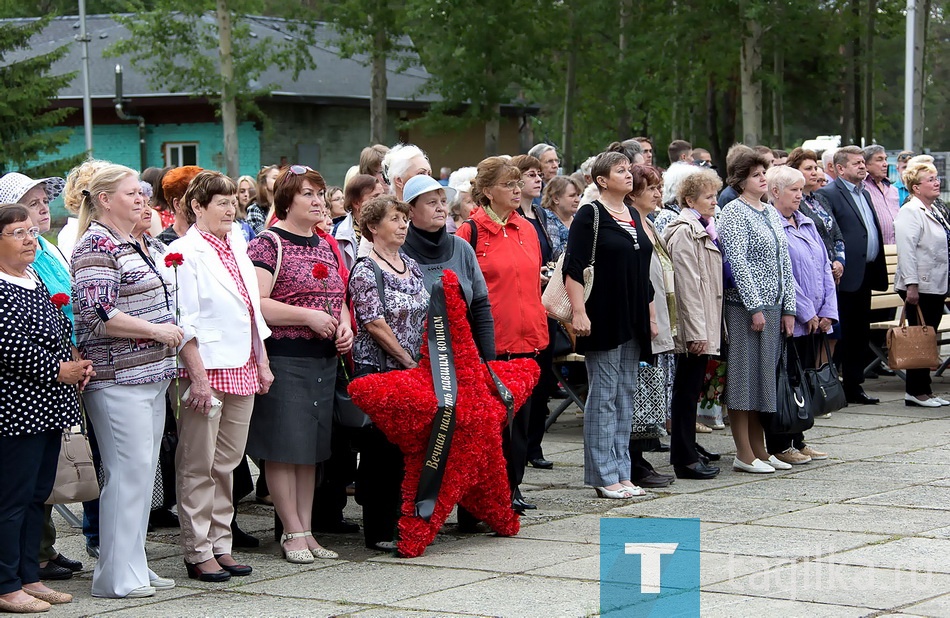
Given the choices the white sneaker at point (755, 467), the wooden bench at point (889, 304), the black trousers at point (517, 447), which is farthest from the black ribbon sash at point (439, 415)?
the wooden bench at point (889, 304)

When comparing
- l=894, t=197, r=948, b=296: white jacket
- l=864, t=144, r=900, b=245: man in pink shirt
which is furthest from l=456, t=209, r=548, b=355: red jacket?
l=864, t=144, r=900, b=245: man in pink shirt

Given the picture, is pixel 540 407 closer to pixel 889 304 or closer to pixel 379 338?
pixel 379 338

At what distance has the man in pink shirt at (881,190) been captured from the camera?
509 inches

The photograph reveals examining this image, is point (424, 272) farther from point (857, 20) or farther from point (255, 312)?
point (857, 20)

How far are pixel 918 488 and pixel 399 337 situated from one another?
11.5ft

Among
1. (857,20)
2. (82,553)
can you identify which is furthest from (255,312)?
(857,20)

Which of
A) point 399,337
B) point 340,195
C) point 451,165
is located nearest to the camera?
point 399,337

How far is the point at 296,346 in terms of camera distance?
22.4 feet

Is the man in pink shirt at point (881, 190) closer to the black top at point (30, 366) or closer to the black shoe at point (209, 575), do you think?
the black shoe at point (209, 575)

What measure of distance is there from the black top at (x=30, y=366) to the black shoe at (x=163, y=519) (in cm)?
201

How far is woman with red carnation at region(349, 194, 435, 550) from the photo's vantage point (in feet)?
22.9

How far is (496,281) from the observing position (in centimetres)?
791

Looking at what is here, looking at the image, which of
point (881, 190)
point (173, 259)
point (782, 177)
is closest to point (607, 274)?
point (782, 177)

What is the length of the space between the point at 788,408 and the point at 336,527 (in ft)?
10.6
